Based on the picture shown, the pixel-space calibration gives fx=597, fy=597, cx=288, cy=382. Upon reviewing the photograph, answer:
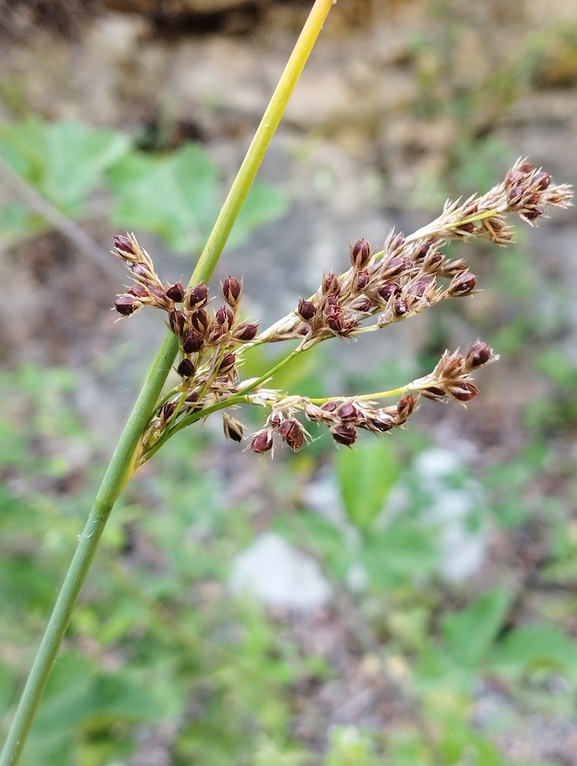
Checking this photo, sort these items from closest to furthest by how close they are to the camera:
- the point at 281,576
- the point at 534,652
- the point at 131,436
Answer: the point at 131,436
the point at 534,652
the point at 281,576

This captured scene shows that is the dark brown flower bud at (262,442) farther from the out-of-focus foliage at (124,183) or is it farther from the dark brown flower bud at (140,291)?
the out-of-focus foliage at (124,183)

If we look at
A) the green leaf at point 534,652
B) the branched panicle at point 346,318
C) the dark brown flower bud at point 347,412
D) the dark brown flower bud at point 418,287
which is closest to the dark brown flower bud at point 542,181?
the branched panicle at point 346,318

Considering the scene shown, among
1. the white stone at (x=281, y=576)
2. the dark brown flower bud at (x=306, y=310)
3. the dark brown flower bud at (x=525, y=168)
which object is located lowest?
the dark brown flower bud at (x=306, y=310)

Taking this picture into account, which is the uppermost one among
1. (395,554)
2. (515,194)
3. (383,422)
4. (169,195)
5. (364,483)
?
(169,195)

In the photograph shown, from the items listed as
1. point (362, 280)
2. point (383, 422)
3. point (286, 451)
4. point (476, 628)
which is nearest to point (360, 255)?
point (362, 280)

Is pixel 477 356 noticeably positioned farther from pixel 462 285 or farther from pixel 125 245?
pixel 125 245

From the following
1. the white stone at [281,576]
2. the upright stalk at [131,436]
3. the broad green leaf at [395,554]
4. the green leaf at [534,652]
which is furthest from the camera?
the white stone at [281,576]

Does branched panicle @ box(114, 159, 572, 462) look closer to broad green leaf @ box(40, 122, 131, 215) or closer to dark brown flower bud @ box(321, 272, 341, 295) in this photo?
dark brown flower bud @ box(321, 272, 341, 295)
